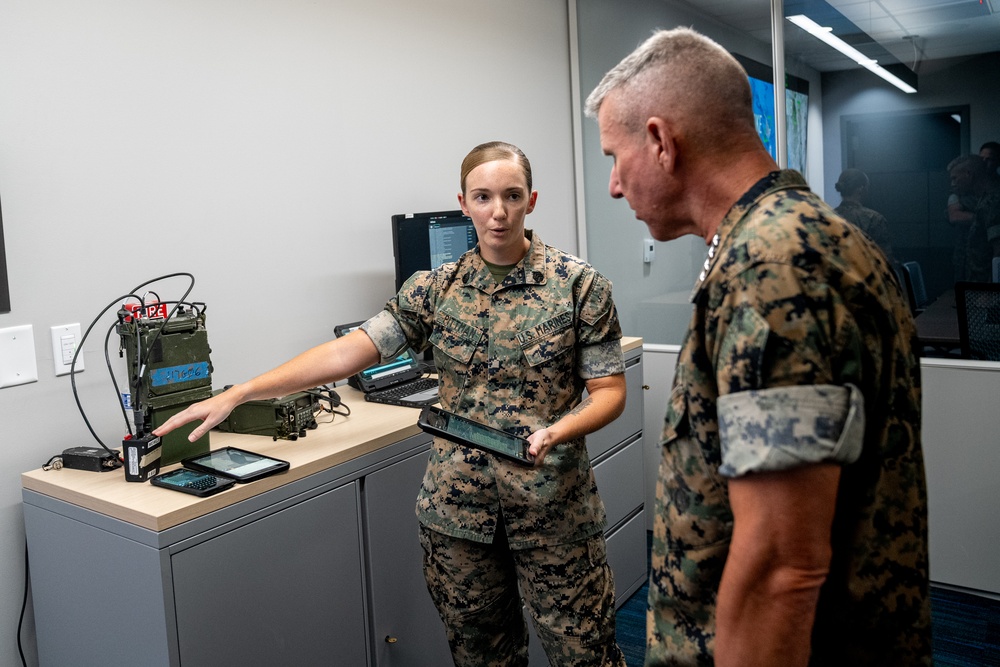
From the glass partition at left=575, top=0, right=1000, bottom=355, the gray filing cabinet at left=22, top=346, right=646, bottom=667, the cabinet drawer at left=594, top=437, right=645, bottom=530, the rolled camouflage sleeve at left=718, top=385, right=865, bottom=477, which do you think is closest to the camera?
the rolled camouflage sleeve at left=718, top=385, right=865, bottom=477

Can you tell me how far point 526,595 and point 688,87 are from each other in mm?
1174

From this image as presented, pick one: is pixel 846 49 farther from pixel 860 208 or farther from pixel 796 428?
pixel 796 428

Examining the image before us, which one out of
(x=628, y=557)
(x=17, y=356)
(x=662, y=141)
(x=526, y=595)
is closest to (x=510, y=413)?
(x=526, y=595)

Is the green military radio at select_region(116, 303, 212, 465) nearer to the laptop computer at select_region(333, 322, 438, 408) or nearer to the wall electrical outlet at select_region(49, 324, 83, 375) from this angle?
the wall electrical outlet at select_region(49, 324, 83, 375)

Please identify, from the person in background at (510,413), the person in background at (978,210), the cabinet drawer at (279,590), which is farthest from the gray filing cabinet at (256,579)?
the person in background at (978,210)

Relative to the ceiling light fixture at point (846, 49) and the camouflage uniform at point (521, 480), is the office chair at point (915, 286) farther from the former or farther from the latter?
the camouflage uniform at point (521, 480)

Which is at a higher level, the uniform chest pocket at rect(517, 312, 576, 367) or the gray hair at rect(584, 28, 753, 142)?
the gray hair at rect(584, 28, 753, 142)

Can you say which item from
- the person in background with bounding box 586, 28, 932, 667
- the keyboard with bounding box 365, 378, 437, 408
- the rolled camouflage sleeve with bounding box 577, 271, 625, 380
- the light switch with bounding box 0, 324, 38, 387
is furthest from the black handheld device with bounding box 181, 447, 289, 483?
the person in background with bounding box 586, 28, 932, 667

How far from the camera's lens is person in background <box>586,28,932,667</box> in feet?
Answer: 2.71

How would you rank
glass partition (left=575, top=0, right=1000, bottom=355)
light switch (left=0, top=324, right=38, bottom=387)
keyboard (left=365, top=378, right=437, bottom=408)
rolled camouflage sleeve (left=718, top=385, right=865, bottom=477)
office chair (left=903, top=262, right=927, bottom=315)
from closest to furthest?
rolled camouflage sleeve (left=718, top=385, right=865, bottom=477) < light switch (left=0, top=324, right=38, bottom=387) < keyboard (left=365, top=378, right=437, bottom=408) < glass partition (left=575, top=0, right=1000, bottom=355) < office chair (left=903, top=262, right=927, bottom=315)

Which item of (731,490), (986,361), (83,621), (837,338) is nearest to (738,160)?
(837,338)

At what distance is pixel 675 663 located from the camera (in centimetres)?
103

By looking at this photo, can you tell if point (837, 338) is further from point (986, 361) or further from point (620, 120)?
point (986, 361)

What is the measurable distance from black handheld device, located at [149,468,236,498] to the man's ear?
3.58 ft
